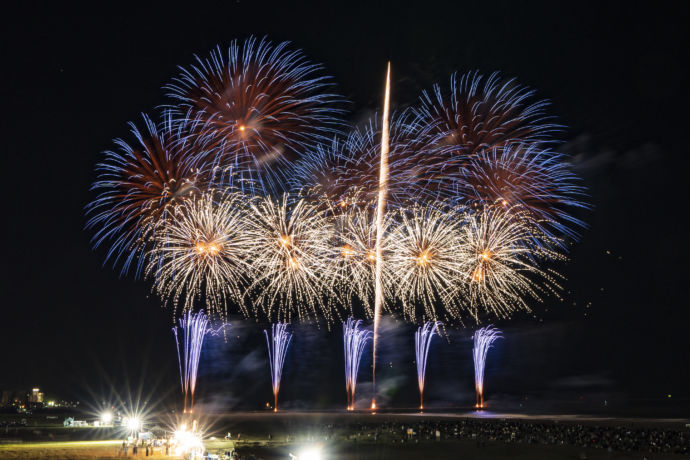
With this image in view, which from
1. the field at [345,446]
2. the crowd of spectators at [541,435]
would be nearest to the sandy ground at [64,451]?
the field at [345,446]

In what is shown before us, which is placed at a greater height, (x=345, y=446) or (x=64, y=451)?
(x=64, y=451)

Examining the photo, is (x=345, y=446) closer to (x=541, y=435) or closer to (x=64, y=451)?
(x=541, y=435)

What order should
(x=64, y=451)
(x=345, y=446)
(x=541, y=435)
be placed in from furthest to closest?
(x=541, y=435) → (x=345, y=446) → (x=64, y=451)

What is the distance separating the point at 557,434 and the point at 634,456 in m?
8.91

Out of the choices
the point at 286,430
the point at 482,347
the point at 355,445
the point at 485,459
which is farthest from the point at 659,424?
the point at 286,430

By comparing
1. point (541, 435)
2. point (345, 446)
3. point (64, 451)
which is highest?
point (64, 451)

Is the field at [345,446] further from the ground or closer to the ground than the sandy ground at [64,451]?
closer to the ground

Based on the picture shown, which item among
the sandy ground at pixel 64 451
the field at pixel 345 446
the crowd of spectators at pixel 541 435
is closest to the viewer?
the sandy ground at pixel 64 451

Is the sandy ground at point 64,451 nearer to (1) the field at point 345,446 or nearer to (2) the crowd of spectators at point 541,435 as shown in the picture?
(1) the field at point 345,446

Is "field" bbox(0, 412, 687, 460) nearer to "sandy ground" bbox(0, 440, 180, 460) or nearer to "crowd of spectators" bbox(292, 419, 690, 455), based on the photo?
"sandy ground" bbox(0, 440, 180, 460)

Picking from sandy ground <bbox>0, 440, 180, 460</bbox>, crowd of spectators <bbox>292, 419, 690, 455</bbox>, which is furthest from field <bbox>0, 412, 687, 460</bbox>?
crowd of spectators <bbox>292, 419, 690, 455</bbox>

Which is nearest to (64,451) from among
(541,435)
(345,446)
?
(345,446)

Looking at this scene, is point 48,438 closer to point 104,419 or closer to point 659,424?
point 104,419

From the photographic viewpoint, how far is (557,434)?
43.2 m
